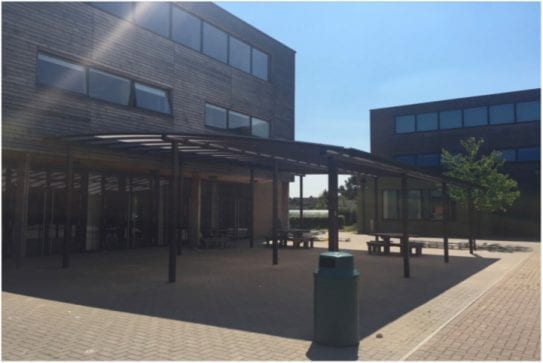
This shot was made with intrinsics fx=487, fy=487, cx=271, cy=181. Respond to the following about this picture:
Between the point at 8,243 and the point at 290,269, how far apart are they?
859 centimetres

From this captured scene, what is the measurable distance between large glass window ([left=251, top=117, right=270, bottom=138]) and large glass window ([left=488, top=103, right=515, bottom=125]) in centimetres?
1553

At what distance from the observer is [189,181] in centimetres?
2047

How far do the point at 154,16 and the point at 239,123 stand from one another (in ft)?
19.1

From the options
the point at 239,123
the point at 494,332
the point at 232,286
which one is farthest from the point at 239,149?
the point at 239,123

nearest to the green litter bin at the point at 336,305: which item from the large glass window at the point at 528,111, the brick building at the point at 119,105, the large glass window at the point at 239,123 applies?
the brick building at the point at 119,105

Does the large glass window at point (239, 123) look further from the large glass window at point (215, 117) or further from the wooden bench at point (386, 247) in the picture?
the wooden bench at point (386, 247)

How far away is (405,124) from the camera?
3322 cm

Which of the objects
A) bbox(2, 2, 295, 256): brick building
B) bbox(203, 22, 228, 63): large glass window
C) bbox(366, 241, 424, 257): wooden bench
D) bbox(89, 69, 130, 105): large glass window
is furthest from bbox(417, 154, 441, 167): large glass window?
bbox(89, 69, 130, 105): large glass window

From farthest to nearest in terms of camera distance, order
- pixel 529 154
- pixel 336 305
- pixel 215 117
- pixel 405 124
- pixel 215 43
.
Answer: pixel 405 124, pixel 529 154, pixel 215 43, pixel 215 117, pixel 336 305

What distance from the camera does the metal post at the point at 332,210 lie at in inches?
368

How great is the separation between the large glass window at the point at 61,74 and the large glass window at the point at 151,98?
210cm

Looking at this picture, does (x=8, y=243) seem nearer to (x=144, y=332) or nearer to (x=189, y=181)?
(x=189, y=181)

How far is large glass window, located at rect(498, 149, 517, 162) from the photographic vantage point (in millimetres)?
29078

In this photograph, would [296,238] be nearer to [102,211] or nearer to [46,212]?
[102,211]
